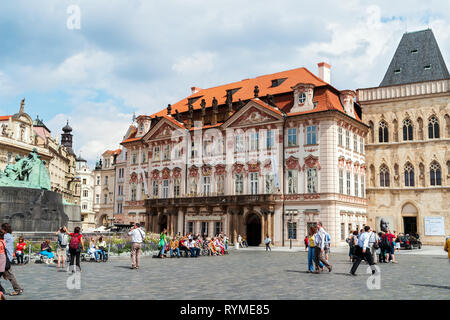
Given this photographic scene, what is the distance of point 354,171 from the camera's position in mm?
46250

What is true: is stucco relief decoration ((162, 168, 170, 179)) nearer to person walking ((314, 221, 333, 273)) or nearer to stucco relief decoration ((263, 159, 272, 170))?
stucco relief decoration ((263, 159, 272, 170))

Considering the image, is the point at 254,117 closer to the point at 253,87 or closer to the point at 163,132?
the point at 253,87

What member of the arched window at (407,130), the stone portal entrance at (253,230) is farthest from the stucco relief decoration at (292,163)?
the arched window at (407,130)

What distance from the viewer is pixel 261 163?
45.7 meters

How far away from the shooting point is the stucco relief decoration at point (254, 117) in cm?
4597

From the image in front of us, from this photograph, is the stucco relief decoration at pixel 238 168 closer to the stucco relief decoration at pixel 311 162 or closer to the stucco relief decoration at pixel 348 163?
the stucco relief decoration at pixel 311 162

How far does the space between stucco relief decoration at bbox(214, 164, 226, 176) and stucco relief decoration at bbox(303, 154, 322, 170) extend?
8847 mm

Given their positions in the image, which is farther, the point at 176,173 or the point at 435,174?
the point at 176,173

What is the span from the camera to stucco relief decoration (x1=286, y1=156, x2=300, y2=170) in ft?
144

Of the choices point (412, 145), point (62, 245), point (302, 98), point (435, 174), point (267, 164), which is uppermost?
point (302, 98)

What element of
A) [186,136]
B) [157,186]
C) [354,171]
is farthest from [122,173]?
[354,171]

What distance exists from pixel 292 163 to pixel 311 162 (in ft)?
6.08

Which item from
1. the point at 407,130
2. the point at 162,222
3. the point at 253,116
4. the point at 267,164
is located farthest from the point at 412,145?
the point at 162,222

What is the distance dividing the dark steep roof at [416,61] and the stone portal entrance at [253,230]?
1946 centimetres
